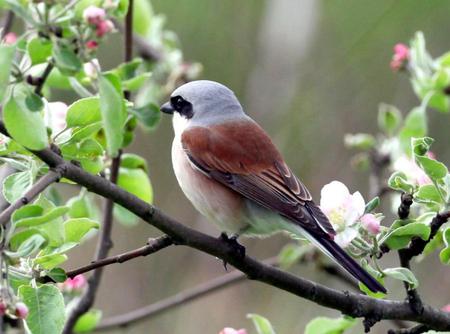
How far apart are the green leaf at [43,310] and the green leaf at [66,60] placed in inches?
16.2

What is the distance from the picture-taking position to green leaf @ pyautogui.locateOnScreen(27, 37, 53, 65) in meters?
1.66

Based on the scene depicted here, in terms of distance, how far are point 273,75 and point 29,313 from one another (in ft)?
11.4

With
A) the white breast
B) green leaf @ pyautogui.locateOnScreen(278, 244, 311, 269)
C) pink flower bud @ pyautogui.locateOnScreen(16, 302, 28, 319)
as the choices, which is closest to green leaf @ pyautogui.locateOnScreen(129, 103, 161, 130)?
the white breast

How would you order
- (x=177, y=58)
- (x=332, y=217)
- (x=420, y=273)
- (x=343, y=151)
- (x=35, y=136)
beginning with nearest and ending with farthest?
(x=35, y=136)
(x=332, y=217)
(x=177, y=58)
(x=420, y=273)
(x=343, y=151)

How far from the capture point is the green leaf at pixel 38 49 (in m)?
1.66

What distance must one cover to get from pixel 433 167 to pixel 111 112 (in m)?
0.67

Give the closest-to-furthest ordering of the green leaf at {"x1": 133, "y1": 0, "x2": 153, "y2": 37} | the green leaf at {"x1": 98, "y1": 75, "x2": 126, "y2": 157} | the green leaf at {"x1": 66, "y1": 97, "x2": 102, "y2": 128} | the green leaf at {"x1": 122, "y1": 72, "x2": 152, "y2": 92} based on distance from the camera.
Result: the green leaf at {"x1": 98, "y1": 75, "x2": 126, "y2": 157}
the green leaf at {"x1": 66, "y1": 97, "x2": 102, "y2": 128}
the green leaf at {"x1": 122, "y1": 72, "x2": 152, "y2": 92}
the green leaf at {"x1": 133, "y1": 0, "x2": 153, "y2": 37}

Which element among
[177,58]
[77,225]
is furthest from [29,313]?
[177,58]

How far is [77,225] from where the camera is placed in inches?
65.7

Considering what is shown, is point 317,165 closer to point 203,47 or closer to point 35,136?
point 203,47

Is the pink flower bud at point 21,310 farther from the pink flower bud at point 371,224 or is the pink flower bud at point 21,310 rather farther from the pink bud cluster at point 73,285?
the pink bud cluster at point 73,285

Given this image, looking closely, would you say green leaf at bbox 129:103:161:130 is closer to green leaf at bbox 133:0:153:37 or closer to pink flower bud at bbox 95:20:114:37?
pink flower bud at bbox 95:20:114:37

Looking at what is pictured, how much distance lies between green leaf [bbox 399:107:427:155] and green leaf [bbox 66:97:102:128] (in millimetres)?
1240

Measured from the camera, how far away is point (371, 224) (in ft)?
5.84
